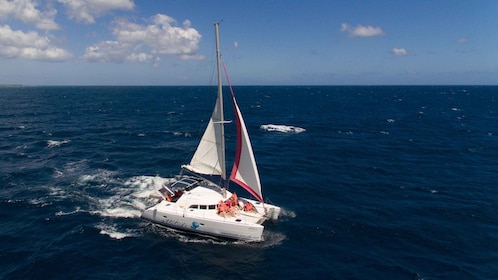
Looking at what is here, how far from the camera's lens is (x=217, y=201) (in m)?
33.0

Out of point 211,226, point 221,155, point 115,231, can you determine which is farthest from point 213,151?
point 115,231

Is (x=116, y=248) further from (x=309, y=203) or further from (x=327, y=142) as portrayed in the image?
(x=327, y=142)

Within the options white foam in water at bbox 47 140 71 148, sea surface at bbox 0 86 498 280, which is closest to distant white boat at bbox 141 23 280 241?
sea surface at bbox 0 86 498 280

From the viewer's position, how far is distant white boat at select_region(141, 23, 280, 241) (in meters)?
30.3

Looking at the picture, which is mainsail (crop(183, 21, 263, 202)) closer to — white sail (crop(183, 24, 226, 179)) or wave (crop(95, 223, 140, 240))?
white sail (crop(183, 24, 226, 179))

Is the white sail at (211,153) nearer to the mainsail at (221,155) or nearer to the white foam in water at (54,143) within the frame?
the mainsail at (221,155)

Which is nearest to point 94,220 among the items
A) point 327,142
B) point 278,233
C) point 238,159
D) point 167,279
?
point 167,279

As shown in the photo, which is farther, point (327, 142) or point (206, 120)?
point (206, 120)

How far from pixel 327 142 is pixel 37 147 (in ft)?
194

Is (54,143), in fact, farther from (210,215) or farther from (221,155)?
(210,215)

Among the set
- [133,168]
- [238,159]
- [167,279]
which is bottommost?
[167,279]

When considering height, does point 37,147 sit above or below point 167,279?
above

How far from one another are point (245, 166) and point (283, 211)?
25.9 feet

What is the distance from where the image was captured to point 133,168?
51.4 meters
